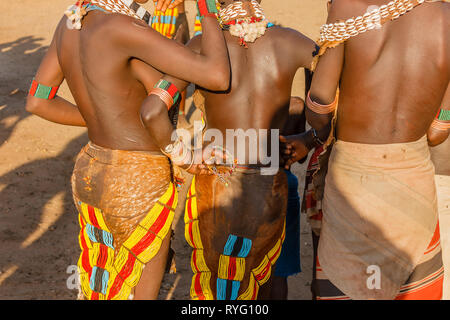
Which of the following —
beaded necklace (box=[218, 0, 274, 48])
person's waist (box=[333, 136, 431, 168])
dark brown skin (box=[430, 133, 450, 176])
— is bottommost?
dark brown skin (box=[430, 133, 450, 176])

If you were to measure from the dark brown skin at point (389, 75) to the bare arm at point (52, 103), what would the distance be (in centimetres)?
153

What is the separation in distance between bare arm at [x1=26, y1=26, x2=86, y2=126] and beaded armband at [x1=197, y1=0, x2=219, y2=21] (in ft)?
2.92

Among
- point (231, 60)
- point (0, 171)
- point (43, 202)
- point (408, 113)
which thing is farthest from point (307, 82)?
point (0, 171)

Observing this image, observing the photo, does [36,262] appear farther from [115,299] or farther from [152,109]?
[152,109]

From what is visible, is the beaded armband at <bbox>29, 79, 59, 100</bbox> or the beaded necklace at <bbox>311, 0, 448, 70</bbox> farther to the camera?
the beaded armband at <bbox>29, 79, 59, 100</bbox>

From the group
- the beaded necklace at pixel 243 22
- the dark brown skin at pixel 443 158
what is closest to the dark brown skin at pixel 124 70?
the beaded necklace at pixel 243 22

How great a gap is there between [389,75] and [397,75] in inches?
1.4

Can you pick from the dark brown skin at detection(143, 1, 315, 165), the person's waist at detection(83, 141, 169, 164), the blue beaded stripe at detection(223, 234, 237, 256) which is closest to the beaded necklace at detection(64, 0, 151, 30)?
the dark brown skin at detection(143, 1, 315, 165)

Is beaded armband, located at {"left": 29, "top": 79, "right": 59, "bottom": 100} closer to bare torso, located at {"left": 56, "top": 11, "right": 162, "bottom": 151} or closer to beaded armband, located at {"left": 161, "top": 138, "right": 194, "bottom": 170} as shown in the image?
bare torso, located at {"left": 56, "top": 11, "right": 162, "bottom": 151}

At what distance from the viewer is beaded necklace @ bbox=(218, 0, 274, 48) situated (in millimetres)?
2727

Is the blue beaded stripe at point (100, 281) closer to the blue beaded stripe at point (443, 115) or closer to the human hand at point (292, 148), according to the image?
the human hand at point (292, 148)

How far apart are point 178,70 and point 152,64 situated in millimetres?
142

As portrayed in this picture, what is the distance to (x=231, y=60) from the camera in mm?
2770

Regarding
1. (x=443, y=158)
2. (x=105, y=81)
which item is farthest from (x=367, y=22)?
(x=443, y=158)
